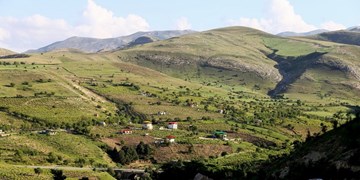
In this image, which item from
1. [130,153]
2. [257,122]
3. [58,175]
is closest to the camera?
[58,175]

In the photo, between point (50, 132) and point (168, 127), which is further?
point (168, 127)

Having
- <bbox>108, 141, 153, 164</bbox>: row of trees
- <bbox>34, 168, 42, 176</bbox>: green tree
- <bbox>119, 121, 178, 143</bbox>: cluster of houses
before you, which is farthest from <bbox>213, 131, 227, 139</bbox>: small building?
<bbox>34, 168, 42, 176</bbox>: green tree

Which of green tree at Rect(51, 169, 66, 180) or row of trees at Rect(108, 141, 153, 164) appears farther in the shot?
row of trees at Rect(108, 141, 153, 164)

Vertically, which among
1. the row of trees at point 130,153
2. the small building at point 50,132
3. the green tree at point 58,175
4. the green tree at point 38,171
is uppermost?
the small building at point 50,132

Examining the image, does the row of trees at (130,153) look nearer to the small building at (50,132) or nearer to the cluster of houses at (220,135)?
the small building at (50,132)

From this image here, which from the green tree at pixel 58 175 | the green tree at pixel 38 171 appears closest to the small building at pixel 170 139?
the green tree at pixel 58 175

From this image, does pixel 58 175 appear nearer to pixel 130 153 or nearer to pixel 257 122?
pixel 130 153

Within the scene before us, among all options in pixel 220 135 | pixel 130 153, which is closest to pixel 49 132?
pixel 130 153

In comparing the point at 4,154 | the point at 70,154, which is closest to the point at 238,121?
the point at 70,154

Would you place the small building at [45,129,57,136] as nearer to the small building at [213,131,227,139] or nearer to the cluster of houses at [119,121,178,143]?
the cluster of houses at [119,121,178,143]

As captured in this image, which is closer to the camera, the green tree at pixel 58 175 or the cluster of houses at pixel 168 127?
the green tree at pixel 58 175

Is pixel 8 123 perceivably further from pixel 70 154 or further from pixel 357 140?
pixel 357 140

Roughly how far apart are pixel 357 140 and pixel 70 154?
310ft

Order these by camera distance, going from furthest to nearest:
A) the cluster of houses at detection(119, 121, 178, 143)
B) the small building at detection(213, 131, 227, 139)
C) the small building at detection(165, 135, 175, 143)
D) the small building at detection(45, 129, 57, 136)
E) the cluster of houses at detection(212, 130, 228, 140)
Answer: the small building at detection(213, 131, 227, 139) → the cluster of houses at detection(212, 130, 228, 140) → the cluster of houses at detection(119, 121, 178, 143) → the small building at detection(165, 135, 175, 143) → the small building at detection(45, 129, 57, 136)
